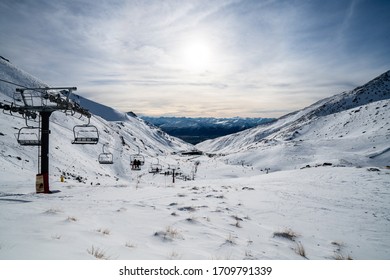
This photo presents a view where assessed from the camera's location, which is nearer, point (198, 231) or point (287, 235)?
point (198, 231)

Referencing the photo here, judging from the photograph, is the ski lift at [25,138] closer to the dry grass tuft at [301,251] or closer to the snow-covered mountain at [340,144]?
the dry grass tuft at [301,251]

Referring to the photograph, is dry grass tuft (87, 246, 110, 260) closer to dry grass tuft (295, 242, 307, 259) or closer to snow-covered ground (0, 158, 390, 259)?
snow-covered ground (0, 158, 390, 259)

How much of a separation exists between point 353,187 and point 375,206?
5732mm

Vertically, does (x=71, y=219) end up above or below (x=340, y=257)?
above

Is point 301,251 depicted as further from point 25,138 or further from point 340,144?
point 340,144

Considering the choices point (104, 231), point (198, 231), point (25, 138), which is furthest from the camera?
point (25, 138)

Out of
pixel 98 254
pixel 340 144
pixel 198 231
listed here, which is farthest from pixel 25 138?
pixel 340 144

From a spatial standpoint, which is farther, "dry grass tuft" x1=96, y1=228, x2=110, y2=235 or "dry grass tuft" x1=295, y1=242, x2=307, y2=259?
"dry grass tuft" x1=295, y1=242, x2=307, y2=259

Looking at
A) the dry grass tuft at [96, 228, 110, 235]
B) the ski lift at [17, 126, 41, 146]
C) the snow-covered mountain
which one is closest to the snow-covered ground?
the dry grass tuft at [96, 228, 110, 235]

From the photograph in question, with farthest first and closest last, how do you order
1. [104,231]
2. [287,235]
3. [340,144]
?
[340,144], [287,235], [104,231]

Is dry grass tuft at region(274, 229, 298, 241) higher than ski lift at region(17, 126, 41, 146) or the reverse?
the reverse

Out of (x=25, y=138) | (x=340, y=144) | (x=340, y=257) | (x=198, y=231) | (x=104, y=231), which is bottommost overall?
(x=340, y=257)
